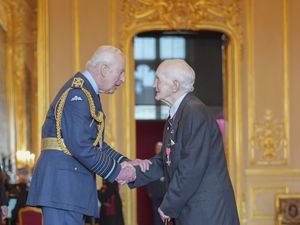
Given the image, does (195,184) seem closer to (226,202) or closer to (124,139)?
(226,202)

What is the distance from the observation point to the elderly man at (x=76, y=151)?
400cm

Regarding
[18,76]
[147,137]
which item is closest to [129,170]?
[18,76]

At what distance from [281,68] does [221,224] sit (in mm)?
5895

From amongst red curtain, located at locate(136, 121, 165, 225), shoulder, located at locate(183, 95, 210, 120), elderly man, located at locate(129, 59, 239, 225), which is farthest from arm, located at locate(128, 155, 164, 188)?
red curtain, located at locate(136, 121, 165, 225)

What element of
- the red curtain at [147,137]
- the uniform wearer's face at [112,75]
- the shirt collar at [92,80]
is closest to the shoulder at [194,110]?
the uniform wearer's face at [112,75]

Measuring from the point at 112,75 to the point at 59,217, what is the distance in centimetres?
94

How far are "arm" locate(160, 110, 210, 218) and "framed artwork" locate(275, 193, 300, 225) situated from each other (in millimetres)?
5275

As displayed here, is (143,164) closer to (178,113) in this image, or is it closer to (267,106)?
(178,113)

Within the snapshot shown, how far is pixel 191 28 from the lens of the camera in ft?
31.0

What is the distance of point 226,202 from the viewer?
161 inches

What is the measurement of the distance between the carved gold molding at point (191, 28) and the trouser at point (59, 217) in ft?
17.2

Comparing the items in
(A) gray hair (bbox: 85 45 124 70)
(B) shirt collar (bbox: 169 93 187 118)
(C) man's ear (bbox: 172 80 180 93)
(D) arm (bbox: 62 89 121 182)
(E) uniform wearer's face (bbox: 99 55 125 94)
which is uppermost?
(A) gray hair (bbox: 85 45 124 70)

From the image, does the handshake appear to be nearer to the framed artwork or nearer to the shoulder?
the shoulder

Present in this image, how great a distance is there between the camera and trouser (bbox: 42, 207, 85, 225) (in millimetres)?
3990
